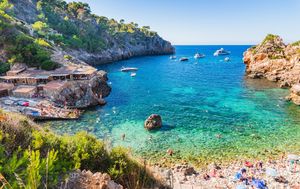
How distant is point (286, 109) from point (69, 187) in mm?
41383

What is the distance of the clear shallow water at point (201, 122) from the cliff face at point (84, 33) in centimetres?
5279

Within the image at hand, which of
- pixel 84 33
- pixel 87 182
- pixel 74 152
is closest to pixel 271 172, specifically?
pixel 74 152

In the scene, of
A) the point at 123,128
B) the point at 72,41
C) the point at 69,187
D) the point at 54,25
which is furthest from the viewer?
the point at 54,25

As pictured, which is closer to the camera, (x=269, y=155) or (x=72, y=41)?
(x=269, y=155)

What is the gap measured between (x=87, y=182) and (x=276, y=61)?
6819 centimetres

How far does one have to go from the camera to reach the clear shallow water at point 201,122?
26.1m

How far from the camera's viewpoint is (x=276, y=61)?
61.5 meters


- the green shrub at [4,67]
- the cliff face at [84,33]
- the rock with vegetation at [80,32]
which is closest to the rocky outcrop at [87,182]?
the green shrub at [4,67]

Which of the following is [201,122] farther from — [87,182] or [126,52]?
[126,52]

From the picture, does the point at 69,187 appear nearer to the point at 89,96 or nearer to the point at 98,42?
the point at 89,96

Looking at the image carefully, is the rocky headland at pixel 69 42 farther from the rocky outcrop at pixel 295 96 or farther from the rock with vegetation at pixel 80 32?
the rocky outcrop at pixel 295 96

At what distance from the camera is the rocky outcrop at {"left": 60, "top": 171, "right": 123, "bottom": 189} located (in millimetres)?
8188

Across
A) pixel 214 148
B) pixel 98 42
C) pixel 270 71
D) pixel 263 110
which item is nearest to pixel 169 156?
pixel 214 148

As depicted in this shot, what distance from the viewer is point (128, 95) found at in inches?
1934
